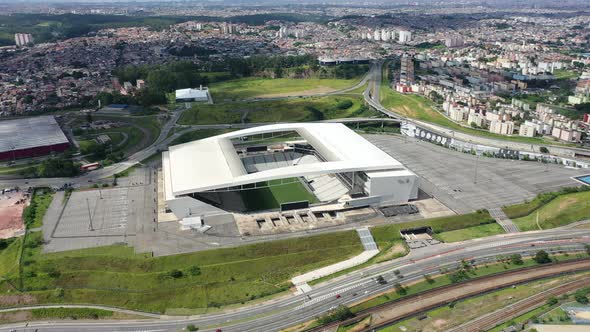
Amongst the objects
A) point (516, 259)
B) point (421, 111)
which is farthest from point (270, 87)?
point (516, 259)

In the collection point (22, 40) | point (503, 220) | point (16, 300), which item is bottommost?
point (503, 220)

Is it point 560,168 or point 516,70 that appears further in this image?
point 516,70

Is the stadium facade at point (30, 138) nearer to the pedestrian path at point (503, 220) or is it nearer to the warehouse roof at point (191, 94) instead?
the warehouse roof at point (191, 94)

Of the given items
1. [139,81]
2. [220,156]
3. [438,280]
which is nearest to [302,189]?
[220,156]

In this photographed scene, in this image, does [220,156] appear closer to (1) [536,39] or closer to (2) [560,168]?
(2) [560,168]

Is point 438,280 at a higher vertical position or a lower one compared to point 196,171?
lower

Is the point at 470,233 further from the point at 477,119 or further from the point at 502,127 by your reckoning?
the point at 477,119
